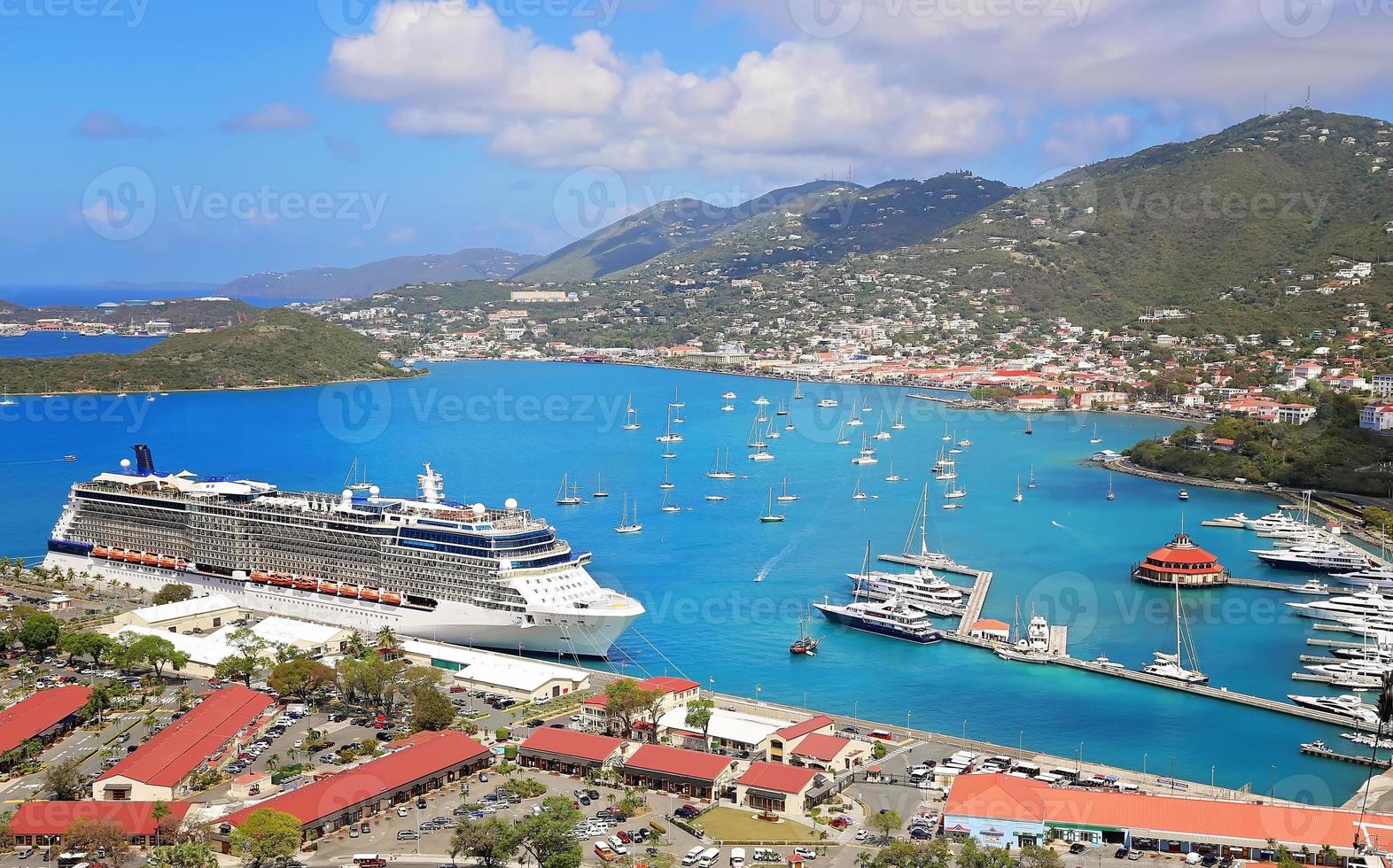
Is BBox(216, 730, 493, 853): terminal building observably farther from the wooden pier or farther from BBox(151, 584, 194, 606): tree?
the wooden pier

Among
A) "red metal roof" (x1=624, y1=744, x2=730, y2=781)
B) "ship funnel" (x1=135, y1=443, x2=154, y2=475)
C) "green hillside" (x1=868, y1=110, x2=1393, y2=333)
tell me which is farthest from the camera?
"green hillside" (x1=868, y1=110, x2=1393, y2=333)

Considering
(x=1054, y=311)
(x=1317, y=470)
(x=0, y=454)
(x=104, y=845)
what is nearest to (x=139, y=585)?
(x=104, y=845)

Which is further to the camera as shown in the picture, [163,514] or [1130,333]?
[1130,333]

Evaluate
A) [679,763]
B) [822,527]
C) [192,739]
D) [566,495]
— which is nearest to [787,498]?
[822,527]

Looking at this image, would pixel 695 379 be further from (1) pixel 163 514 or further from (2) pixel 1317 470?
(1) pixel 163 514

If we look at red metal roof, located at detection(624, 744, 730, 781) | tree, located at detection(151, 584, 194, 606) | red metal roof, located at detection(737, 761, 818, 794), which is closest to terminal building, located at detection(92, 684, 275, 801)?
red metal roof, located at detection(624, 744, 730, 781)

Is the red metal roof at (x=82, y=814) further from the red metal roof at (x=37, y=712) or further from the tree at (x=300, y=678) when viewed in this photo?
the tree at (x=300, y=678)

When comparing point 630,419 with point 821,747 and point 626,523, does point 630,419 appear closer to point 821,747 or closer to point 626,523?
point 626,523
